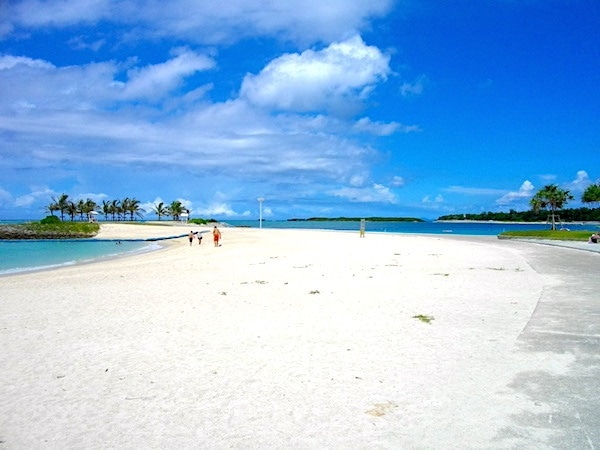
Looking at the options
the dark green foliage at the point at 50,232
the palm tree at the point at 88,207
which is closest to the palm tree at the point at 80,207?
the palm tree at the point at 88,207

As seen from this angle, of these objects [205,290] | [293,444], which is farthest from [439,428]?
[205,290]

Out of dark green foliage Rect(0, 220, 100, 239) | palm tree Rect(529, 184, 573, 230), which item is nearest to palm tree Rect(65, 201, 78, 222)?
dark green foliage Rect(0, 220, 100, 239)

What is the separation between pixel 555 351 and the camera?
6977 mm

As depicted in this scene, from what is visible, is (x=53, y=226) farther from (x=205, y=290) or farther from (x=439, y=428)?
(x=439, y=428)

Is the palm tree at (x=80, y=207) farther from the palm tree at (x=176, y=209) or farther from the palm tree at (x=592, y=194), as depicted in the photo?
the palm tree at (x=592, y=194)

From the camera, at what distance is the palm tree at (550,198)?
6638 centimetres

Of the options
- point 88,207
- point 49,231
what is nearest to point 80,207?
point 88,207

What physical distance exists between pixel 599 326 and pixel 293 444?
681cm

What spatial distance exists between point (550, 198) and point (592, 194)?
39.1ft

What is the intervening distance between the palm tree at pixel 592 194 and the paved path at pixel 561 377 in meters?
50.5

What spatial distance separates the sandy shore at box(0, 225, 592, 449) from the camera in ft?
15.1

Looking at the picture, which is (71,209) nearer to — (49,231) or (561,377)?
(49,231)

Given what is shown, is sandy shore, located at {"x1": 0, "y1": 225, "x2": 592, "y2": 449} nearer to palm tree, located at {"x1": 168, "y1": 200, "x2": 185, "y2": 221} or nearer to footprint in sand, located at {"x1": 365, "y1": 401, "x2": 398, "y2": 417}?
footprint in sand, located at {"x1": 365, "y1": 401, "x2": 398, "y2": 417}

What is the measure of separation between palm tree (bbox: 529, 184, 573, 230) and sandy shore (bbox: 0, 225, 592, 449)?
60.6 metres
